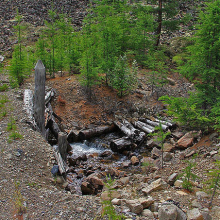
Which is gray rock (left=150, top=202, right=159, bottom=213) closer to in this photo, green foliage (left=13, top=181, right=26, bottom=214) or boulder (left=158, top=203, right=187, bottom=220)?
boulder (left=158, top=203, right=187, bottom=220)

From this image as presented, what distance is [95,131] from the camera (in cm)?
1273

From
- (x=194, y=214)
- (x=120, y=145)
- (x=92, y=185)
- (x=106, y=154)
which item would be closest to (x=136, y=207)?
(x=194, y=214)

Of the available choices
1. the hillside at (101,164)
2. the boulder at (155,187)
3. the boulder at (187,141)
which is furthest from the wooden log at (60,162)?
the boulder at (187,141)

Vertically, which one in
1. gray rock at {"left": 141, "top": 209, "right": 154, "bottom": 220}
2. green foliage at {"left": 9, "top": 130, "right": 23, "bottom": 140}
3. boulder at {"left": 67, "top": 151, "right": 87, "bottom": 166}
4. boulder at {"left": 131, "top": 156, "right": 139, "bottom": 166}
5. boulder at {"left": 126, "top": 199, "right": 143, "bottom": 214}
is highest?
boulder at {"left": 126, "top": 199, "right": 143, "bottom": 214}

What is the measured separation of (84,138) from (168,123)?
13.8 feet

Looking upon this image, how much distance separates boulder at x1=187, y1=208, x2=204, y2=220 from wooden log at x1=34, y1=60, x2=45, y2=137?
22.3ft

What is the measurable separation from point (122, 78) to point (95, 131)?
3.52 m

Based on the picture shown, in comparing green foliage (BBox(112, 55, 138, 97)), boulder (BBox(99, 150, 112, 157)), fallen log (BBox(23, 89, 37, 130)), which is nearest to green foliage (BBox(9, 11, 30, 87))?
fallen log (BBox(23, 89, 37, 130))

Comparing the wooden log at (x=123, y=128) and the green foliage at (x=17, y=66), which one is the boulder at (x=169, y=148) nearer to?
the wooden log at (x=123, y=128)

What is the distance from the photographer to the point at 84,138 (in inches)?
487

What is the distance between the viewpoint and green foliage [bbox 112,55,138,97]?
13.9 metres

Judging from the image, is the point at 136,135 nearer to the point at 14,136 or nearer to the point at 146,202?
the point at 14,136

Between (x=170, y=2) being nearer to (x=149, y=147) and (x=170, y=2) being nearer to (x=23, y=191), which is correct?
(x=149, y=147)

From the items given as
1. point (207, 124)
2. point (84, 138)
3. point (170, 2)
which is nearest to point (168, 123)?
point (207, 124)
